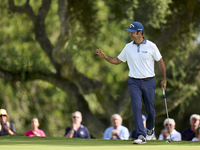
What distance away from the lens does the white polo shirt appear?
6.82 metres

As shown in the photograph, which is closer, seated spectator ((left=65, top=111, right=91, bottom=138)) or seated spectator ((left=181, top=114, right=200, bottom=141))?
seated spectator ((left=65, top=111, right=91, bottom=138))

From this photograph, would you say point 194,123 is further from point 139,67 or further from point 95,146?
point 95,146

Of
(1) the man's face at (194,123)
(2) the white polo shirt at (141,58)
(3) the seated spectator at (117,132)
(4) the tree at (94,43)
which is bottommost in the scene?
(3) the seated spectator at (117,132)

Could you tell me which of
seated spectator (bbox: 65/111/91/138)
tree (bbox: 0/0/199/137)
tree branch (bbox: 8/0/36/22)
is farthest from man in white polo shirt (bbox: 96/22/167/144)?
tree branch (bbox: 8/0/36/22)

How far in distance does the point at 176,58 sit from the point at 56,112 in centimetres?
977

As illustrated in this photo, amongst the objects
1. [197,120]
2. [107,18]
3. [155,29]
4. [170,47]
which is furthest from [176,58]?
[197,120]

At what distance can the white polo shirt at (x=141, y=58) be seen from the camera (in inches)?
269

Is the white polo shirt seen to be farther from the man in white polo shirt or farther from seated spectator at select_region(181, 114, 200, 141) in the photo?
seated spectator at select_region(181, 114, 200, 141)

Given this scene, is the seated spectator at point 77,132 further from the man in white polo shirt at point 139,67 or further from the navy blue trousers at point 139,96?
the man in white polo shirt at point 139,67

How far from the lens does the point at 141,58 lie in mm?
6812

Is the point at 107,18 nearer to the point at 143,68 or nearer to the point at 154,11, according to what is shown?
the point at 154,11

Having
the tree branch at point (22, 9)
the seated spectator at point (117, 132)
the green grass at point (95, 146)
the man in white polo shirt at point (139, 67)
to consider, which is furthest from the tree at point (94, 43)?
the green grass at point (95, 146)

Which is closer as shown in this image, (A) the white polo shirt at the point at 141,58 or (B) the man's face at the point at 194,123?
(A) the white polo shirt at the point at 141,58

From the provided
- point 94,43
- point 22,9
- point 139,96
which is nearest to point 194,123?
point 139,96
